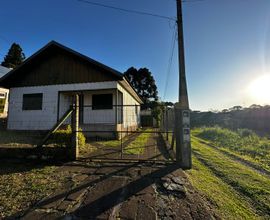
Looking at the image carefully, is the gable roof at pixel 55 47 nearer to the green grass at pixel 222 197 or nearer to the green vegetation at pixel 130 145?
the green vegetation at pixel 130 145

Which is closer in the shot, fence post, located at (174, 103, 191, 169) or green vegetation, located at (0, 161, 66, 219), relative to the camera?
green vegetation, located at (0, 161, 66, 219)

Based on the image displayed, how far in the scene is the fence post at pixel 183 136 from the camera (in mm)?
4381

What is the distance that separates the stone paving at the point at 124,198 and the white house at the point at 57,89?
5.80 metres

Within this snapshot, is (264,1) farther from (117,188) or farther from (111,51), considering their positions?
(111,51)

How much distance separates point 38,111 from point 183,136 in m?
9.73

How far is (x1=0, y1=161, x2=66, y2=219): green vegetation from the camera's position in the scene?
98.4 inches

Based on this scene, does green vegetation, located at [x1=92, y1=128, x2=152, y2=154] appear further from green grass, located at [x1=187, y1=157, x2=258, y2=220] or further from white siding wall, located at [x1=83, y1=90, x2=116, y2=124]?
green grass, located at [x1=187, y1=157, x2=258, y2=220]

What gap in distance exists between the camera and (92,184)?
10.6 feet

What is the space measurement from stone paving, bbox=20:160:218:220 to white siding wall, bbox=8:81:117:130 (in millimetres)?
7013

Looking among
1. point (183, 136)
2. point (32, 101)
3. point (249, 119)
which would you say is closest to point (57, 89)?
point (32, 101)

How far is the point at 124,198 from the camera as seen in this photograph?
271cm

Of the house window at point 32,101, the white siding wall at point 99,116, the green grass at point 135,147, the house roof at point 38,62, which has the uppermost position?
the house roof at point 38,62

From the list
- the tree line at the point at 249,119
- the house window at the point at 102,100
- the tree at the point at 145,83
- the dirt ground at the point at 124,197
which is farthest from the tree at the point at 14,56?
the dirt ground at the point at 124,197

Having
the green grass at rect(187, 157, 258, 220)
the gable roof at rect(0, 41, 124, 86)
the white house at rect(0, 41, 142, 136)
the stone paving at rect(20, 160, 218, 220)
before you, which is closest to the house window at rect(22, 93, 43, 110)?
the white house at rect(0, 41, 142, 136)
